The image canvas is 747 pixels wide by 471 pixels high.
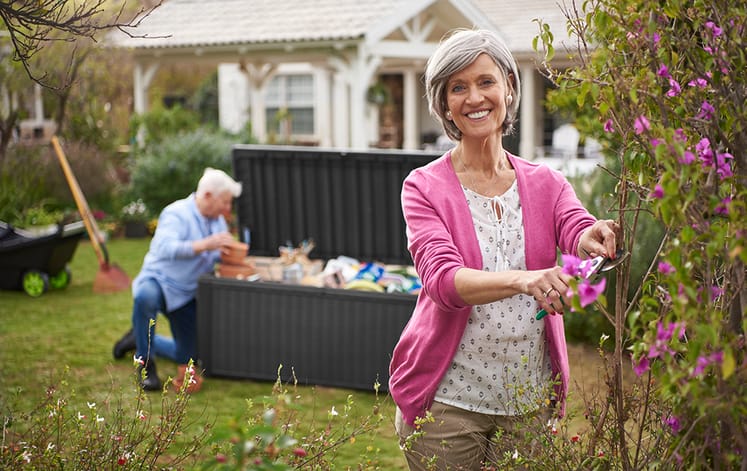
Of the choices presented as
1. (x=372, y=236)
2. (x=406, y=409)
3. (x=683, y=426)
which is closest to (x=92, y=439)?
(x=406, y=409)

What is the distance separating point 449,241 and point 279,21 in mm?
12746

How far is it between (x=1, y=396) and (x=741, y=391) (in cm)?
426

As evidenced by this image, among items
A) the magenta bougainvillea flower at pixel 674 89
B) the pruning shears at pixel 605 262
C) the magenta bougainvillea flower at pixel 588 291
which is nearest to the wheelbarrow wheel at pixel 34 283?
the pruning shears at pixel 605 262

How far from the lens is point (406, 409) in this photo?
104 inches

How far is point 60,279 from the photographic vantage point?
9.35 meters

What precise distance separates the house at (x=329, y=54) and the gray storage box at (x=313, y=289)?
3.04 meters

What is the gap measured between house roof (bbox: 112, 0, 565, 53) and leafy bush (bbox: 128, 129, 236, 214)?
1.87 metres

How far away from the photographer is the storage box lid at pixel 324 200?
6594mm

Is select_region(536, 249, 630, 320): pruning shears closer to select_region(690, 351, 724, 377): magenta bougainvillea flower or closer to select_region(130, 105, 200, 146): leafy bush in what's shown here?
select_region(690, 351, 724, 377): magenta bougainvillea flower

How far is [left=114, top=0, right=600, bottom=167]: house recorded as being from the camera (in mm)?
13250

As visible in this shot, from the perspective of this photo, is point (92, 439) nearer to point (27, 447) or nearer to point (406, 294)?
point (27, 447)

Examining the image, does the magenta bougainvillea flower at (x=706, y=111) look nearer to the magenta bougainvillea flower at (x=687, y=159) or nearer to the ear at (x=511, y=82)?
the magenta bougainvillea flower at (x=687, y=159)

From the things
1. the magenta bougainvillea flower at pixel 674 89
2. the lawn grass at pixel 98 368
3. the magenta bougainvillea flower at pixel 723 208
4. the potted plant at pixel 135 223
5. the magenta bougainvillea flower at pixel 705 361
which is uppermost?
the magenta bougainvillea flower at pixel 674 89

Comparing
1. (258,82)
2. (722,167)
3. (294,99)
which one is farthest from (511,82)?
(294,99)
